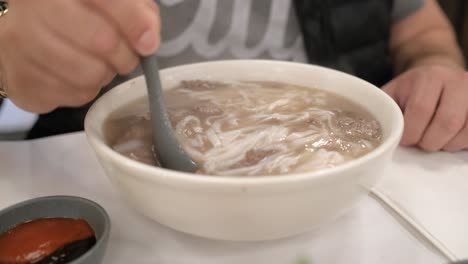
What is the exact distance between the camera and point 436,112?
0.90m

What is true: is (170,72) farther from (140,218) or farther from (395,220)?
(395,220)

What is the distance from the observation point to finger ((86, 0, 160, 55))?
1.91 ft

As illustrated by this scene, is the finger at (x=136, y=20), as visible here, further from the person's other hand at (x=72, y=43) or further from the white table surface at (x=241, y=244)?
the white table surface at (x=241, y=244)

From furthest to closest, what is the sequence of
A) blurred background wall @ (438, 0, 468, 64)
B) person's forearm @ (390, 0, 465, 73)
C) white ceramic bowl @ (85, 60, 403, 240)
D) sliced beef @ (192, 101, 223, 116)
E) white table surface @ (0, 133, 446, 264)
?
blurred background wall @ (438, 0, 468, 64)
person's forearm @ (390, 0, 465, 73)
sliced beef @ (192, 101, 223, 116)
white table surface @ (0, 133, 446, 264)
white ceramic bowl @ (85, 60, 403, 240)

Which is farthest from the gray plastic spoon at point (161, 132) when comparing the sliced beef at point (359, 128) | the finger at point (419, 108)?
the finger at point (419, 108)

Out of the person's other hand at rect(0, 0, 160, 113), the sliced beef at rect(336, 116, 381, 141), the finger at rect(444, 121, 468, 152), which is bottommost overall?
the finger at rect(444, 121, 468, 152)

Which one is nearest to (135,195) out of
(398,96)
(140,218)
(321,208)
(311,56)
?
(140,218)

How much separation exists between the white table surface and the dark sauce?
0.05m

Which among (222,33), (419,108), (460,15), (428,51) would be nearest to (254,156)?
(419,108)

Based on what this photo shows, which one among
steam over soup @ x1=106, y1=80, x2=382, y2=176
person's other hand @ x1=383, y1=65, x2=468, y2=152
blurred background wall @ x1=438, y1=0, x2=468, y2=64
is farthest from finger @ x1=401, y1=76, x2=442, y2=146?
blurred background wall @ x1=438, y1=0, x2=468, y2=64

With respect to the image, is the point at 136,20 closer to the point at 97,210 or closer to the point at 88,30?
the point at 88,30

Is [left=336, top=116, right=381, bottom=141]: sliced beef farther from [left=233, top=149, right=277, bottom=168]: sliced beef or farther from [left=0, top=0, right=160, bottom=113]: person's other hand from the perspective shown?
[left=0, top=0, right=160, bottom=113]: person's other hand

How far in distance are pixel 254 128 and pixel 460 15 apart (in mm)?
2043

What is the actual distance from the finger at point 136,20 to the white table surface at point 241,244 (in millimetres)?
263
